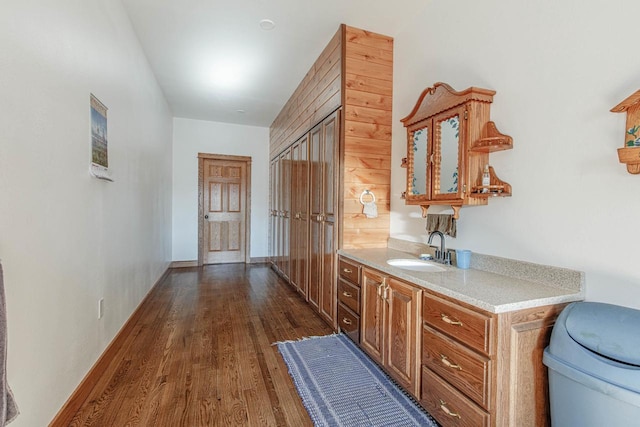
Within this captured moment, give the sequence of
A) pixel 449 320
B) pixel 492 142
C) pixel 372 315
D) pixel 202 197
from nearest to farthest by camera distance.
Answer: pixel 449 320 < pixel 492 142 < pixel 372 315 < pixel 202 197

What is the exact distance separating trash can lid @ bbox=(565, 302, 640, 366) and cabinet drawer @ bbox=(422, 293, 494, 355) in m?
0.29

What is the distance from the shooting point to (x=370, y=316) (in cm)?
217

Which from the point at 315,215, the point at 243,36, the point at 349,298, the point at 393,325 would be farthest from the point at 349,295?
the point at 243,36

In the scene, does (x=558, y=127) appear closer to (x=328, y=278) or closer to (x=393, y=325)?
(x=393, y=325)

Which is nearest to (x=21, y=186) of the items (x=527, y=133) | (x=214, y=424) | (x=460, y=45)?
(x=214, y=424)

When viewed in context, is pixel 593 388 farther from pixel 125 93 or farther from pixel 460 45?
pixel 125 93

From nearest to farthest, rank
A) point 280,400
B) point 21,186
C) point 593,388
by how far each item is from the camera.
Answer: point 593,388 < point 21,186 < point 280,400

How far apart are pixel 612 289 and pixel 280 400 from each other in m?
1.75

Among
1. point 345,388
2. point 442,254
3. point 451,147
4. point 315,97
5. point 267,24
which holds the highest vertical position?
point 267,24

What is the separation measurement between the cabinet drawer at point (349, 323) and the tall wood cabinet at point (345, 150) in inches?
4.1

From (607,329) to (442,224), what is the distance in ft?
3.85

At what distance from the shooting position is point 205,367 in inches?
84.5

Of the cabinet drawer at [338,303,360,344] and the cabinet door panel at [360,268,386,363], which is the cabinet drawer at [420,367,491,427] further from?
the cabinet drawer at [338,303,360,344]

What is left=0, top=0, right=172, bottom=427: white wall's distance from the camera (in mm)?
1181
